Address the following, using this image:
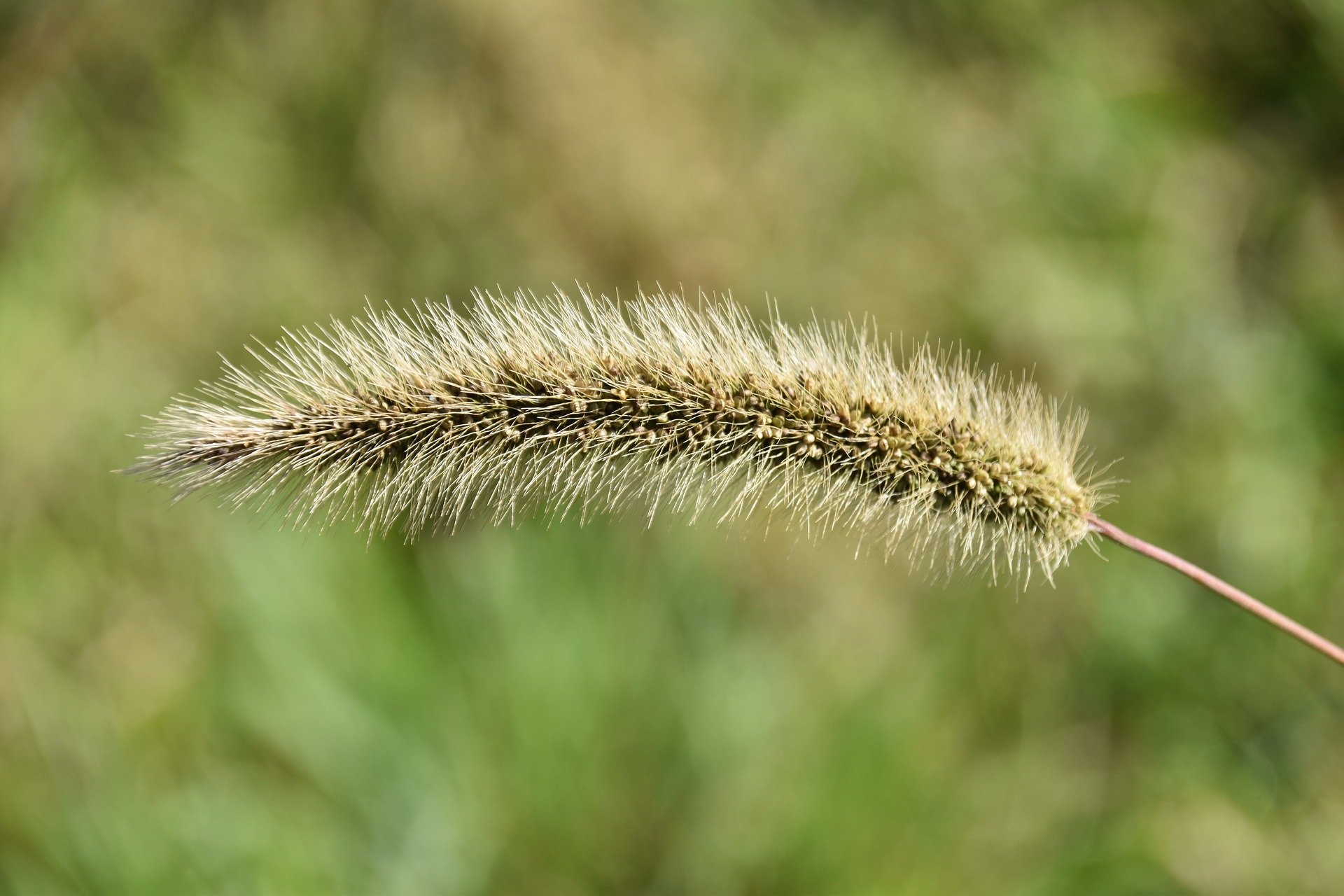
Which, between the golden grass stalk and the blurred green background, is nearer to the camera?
the golden grass stalk

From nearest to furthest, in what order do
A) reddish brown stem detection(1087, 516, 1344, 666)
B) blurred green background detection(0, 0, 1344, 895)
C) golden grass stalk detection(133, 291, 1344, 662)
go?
reddish brown stem detection(1087, 516, 1344, 666)
golden grass stalk detection(133, 291, 1344, 662)
blurred green background detection(0, 0, 1344, 895)

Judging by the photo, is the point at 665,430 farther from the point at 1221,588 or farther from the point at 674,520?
the point at 674,520

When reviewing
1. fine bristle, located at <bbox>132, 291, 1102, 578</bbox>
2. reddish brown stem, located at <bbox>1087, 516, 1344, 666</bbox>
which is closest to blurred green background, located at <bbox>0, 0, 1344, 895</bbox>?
fine bristle, located at <bbox>132, 291, 1102, 578</bbox>

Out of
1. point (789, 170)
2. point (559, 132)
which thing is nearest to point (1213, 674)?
point (789, 170)

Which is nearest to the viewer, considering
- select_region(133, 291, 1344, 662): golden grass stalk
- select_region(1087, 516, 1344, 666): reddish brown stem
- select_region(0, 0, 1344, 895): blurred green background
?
select_region(1087, 516, 1344, 666): reddish brown stem

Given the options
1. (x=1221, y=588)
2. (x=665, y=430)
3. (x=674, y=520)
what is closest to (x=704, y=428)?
(x=665, y=430)

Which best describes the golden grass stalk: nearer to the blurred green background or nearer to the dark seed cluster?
the dark seed cluster

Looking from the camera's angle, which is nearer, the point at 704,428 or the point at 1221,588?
the point at 1221,588

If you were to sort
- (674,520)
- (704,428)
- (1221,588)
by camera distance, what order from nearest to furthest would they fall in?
(1221,588) < (704,428) < (674,520)
